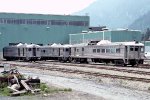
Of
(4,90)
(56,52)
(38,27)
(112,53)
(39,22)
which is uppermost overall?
(39,22)

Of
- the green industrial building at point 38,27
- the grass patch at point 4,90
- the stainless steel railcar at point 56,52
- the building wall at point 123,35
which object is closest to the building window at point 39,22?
the green industrial building at point 38,27

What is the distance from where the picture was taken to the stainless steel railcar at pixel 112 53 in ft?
152

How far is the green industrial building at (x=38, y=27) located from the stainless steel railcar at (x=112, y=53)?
1550 inches

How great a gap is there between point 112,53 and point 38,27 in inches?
2124

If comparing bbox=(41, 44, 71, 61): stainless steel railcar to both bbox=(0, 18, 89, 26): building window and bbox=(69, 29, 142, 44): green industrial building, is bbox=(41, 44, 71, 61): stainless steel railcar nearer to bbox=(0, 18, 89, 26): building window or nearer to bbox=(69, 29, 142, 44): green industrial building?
bbox=(69, 29, 142, 44): green industrial building

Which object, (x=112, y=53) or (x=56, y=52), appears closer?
(x=112, y=53)

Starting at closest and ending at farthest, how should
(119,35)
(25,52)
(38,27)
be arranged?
(25,52) → (119,35) → (38,27)

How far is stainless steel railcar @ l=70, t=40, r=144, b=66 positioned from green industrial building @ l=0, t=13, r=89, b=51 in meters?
39.4

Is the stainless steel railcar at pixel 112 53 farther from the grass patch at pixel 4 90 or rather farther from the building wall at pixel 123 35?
the grass patch at pixel 4 90

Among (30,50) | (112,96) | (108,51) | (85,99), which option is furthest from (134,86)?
(30,50)

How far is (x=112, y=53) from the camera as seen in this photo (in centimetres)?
4916

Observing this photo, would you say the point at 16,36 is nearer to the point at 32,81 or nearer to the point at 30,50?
the point at 30,50

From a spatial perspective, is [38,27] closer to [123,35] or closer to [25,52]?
[123,35]

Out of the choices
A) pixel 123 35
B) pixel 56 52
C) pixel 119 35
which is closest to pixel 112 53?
pixel 56 52
